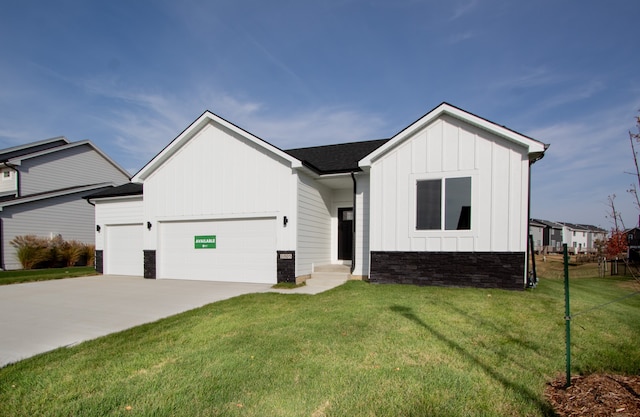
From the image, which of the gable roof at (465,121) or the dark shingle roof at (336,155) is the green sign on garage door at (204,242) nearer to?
the dark shingle roof at (336,155)

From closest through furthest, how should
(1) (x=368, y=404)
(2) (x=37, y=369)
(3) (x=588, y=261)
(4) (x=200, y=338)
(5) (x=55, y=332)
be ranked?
(1) (x=368, y=404) < (2) (x=37, y=369) < (4) (x=200, y=338) < (5) (x=55, y=332) < (3) (x=588, y=261)

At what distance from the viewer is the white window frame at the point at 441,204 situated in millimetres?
9008

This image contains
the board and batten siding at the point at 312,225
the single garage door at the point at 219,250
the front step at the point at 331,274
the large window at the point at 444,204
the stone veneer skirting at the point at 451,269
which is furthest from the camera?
the single garage door at the point at 219,250

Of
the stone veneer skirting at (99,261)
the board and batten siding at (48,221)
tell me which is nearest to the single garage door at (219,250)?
the stone veneer skirting at (99,261)

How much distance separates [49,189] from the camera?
21.7 m

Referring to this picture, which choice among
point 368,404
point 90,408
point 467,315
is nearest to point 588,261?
point 467,315

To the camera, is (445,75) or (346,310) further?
(445,75)

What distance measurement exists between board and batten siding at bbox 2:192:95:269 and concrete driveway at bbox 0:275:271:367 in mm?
8441

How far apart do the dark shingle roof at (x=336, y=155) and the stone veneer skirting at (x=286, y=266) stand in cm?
305

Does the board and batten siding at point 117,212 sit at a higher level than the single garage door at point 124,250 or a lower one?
higher

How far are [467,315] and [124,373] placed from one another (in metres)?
5.49

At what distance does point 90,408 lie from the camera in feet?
10.0

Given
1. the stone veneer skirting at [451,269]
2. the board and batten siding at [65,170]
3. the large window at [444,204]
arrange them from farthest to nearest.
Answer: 1. the board and batten siding at [65,170]
2. the large window at [444,204]
3. the stone veneer skirting at [451,269]

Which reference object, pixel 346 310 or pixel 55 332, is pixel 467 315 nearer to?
pixel 346 310
